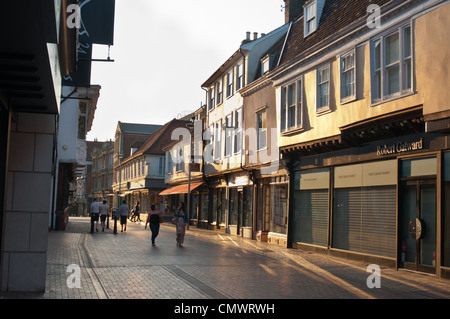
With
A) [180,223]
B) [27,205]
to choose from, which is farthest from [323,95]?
[27,205]

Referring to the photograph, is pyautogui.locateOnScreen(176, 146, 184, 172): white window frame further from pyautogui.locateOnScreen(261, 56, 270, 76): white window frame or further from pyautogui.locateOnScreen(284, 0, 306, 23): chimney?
pyautogui.locateOnScreen(284, 0, 306, 23): chimney

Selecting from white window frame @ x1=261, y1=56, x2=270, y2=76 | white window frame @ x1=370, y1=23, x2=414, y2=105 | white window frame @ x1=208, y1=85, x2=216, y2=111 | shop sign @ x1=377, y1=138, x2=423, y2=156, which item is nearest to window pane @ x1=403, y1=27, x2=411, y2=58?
white window frame @ x1=370, y1=23, x2=414, y2=105

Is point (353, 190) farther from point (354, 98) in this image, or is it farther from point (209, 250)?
point (209, 250)

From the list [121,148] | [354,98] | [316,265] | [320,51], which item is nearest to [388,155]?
[354,98]

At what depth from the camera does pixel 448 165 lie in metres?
13.0

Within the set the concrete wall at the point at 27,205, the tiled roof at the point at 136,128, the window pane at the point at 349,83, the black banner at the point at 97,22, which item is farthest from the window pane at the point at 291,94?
the tiled roof at the point at 136,128

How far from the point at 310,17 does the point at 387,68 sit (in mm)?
6878

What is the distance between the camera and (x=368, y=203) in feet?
54.9

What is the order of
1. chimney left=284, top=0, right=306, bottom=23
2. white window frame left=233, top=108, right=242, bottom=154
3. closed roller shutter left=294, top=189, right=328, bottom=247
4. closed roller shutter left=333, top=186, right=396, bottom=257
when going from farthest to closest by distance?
white window frame left=233, top=108, right=242, bottom=154 → chimney left=284, top=0, right=306, bottom=23 → closed roller shutter left=294, top=189, right=328, bottom=247 → closed roller shutter left=333, top=186, right=396, bottom=257

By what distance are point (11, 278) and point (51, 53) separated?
4744 mm

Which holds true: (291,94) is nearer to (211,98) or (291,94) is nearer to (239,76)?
(239,76)

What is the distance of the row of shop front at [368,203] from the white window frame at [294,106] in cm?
121

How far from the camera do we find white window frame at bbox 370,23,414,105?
46.8 ft

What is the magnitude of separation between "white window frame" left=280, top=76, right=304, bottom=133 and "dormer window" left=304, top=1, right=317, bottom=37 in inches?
82.0
